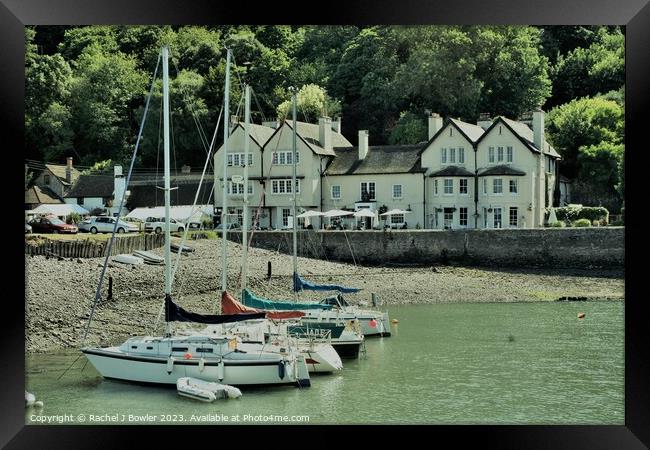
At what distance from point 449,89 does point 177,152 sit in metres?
9.10

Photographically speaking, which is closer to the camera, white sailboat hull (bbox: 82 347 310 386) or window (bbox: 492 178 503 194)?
white sailboat hull (bbox: 82 347 310 386)

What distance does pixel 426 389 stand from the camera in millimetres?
14219

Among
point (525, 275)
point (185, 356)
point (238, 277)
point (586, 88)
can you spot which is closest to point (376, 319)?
point (238, 277)

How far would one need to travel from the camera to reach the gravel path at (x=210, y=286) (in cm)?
1838

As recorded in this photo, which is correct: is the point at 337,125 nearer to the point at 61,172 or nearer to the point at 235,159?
the point at 235,159

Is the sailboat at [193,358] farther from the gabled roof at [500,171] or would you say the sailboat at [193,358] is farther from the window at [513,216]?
the gabled roof at [500,171]

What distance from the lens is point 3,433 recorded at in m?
8.83

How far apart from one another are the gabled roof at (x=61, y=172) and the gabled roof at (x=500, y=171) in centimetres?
1362

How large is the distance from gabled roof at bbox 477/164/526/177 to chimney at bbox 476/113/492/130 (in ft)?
4.55

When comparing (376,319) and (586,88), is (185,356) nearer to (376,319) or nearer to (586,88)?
(376,319)

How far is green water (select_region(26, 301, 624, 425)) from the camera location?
1249 centimetres

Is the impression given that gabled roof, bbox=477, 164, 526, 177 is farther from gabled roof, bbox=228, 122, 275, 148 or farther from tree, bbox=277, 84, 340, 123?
gabled roof, bbox=228, 122, 275, 148

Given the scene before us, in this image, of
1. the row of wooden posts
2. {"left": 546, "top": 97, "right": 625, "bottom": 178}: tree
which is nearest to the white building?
{"left": 546, "top": 97, "right": 625, "bottom": 178}: tree
